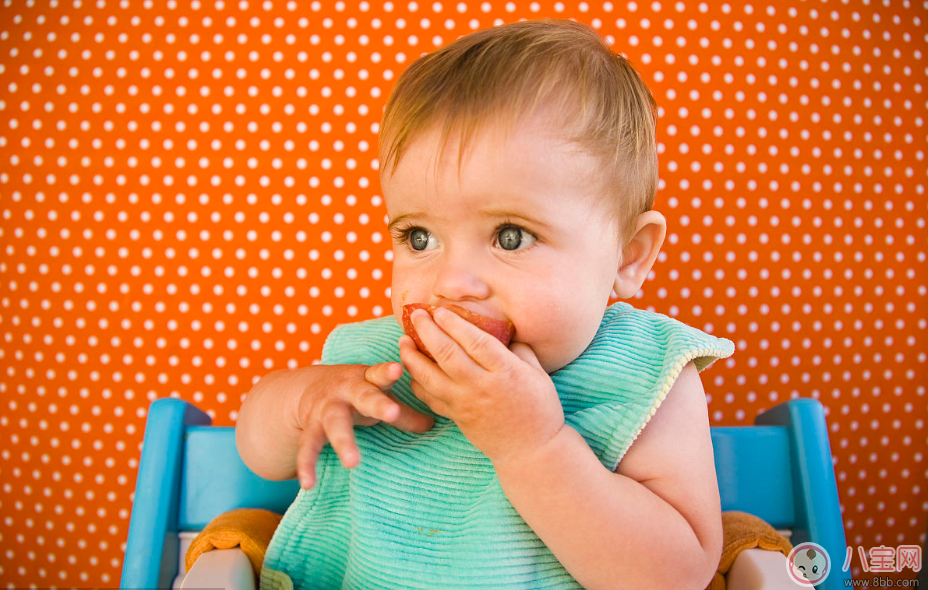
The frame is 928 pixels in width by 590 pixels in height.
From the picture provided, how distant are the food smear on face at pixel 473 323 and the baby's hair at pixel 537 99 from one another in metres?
0.14

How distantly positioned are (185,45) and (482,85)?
0.72 m

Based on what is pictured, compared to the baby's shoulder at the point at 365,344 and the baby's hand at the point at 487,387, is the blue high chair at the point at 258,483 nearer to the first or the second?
the baby's shoulder at the point at 365,344

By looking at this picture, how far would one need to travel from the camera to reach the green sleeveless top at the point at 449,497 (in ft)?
2.16

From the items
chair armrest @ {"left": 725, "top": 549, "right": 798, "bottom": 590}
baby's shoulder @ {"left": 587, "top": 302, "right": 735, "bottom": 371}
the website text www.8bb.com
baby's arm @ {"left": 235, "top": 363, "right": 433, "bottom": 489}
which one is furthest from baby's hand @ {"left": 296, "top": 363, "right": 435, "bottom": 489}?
the website text www.8bb.com

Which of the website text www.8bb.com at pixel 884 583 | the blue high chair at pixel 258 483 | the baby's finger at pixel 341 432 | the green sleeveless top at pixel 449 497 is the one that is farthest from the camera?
the website text www.8bb.com at pixel 884 583

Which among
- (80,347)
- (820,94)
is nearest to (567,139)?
(820,94)

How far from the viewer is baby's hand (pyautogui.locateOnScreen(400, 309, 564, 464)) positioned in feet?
1.88

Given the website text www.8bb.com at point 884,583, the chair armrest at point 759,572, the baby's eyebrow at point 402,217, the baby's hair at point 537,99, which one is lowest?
the website text www.8bb.com at point 884,583

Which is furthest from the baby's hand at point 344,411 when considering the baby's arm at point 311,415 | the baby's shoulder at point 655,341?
the baby's shoulder at point 655,341

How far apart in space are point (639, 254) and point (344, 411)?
376 mm

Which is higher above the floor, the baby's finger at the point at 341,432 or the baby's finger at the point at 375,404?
the baby's finger at the point at 375,404

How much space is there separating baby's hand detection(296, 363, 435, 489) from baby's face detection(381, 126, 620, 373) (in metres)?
0.09

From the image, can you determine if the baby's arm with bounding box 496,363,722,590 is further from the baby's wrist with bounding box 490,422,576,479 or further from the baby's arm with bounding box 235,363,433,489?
the baby's arm with bounding box 235,363,433,489

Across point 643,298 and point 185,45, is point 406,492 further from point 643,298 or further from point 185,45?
point 185,45
